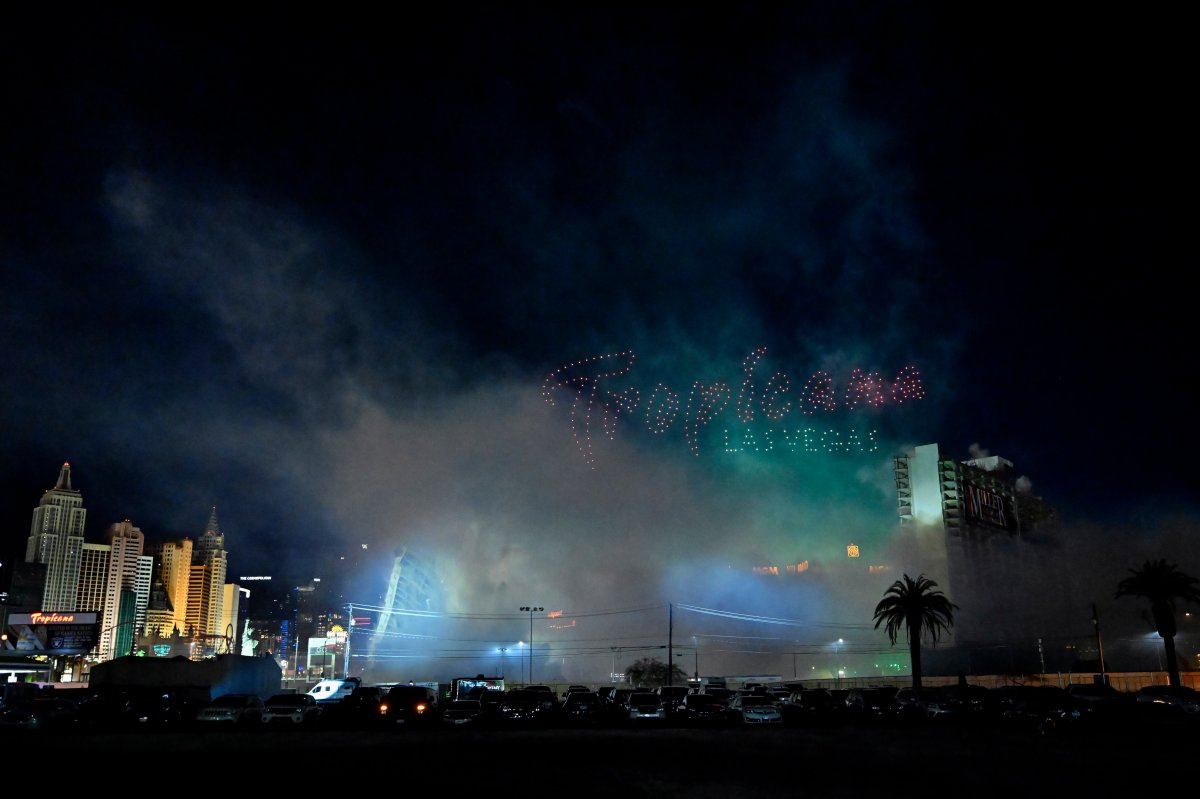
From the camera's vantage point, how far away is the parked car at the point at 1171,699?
40344 mm

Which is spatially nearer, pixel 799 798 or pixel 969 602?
pixel 799 798

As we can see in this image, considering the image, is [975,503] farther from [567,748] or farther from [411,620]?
[567,748]

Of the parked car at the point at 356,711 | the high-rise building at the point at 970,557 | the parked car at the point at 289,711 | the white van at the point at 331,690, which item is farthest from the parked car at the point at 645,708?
the high-rise building at the point at 970,557

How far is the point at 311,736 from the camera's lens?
29.7 m

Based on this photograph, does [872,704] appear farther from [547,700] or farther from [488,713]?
[488,713]

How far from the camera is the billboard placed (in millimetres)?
109812

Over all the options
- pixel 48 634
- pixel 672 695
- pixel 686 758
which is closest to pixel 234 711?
pixel 672 695

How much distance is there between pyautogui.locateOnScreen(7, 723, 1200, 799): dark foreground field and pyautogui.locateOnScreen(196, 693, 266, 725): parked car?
4.56 meters

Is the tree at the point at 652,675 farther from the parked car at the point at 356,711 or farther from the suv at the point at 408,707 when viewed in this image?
the suv at the point at 408,707

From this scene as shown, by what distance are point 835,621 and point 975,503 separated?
2844 cm

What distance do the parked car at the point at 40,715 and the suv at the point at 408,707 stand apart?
12.6m

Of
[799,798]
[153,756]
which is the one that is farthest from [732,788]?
[153,756]

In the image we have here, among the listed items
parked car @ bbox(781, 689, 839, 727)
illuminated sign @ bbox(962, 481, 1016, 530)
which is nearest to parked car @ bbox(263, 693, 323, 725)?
parked car @ bbox(781, 689, 839, 727)

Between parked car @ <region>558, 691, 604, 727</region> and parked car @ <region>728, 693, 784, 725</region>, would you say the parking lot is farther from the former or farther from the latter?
parked car @ <region>558, 691, 604, 727</region>
